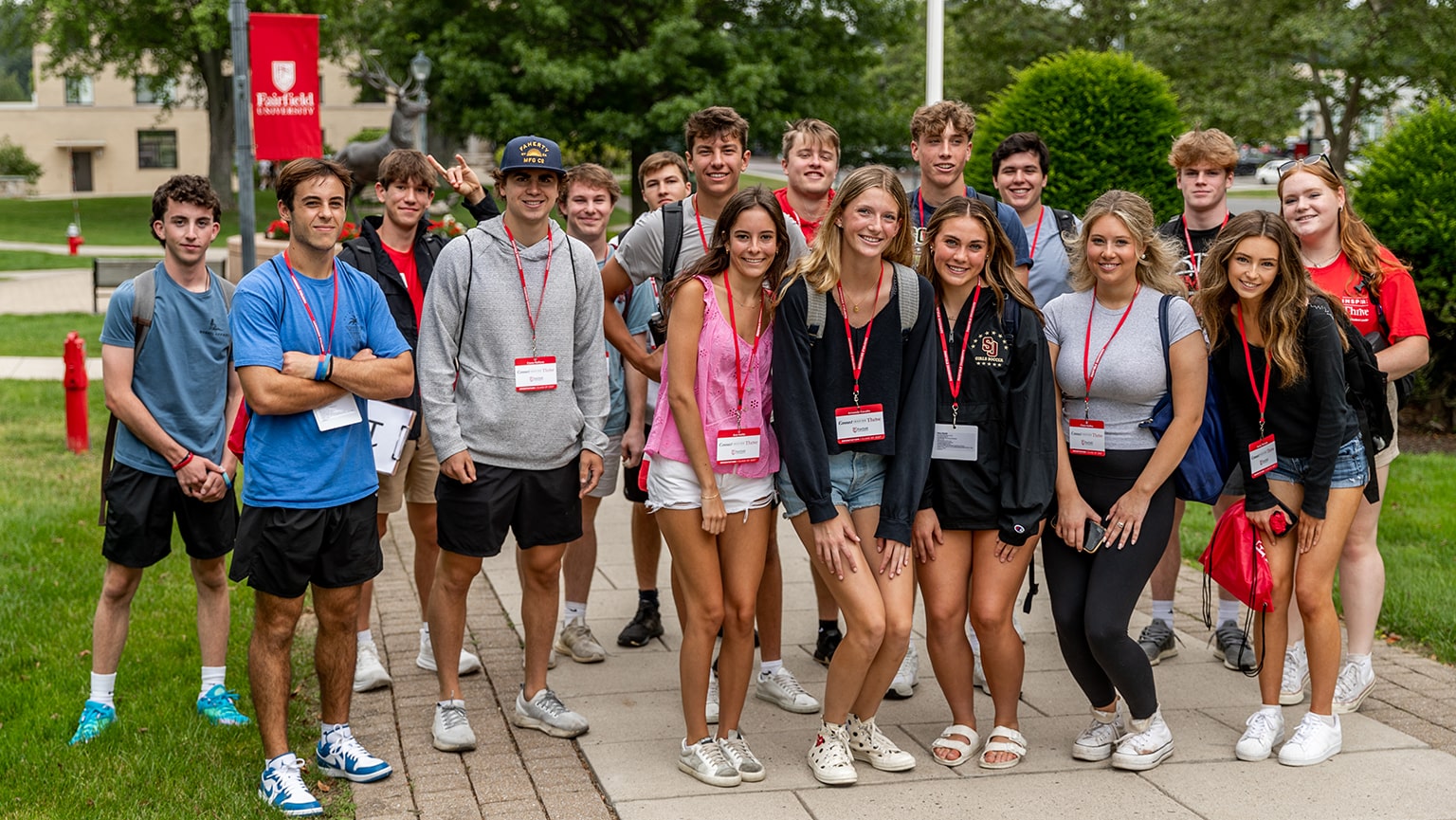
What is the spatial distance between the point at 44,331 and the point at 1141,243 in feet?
59.2

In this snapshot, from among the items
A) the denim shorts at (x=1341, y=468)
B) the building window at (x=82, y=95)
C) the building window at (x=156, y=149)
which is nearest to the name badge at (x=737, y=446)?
the denim shorts at (x=1341, y=468)

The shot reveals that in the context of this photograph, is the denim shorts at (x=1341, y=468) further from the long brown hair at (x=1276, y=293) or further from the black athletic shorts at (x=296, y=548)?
the black athletic shorts at (x=296, y=548)

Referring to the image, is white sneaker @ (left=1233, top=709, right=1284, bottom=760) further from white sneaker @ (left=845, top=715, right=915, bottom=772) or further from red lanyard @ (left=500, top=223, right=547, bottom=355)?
red lanyard @ (left=500, top=223, right=547, bottom=355)

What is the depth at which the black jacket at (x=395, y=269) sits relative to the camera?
537cm

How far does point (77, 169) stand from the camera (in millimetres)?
68438

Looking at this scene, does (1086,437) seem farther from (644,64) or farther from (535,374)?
(644,64)

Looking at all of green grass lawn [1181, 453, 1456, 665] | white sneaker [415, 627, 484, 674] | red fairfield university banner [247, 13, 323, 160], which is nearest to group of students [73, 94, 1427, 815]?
white sneaker [415, 627, 484, 674]

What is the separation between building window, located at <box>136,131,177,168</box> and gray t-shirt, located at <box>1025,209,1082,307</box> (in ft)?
230

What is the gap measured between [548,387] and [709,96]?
24621mm

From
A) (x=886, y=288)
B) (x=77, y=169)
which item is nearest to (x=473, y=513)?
(x=886, y=288)

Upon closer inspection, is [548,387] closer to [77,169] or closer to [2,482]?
[2,482]

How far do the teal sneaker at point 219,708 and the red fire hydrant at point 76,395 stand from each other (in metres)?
5.92

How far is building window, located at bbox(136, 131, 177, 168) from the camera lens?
68.4 m

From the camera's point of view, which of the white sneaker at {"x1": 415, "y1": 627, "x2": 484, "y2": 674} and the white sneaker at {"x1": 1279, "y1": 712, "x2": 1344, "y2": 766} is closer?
the white sneaker at {"x1": 1279, "y1": 712, "x2": 1344, "y2": 766}
